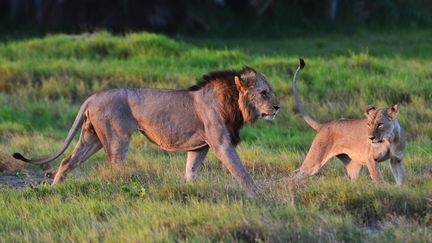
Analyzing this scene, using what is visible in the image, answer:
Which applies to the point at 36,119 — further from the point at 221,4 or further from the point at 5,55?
the point at 221,4

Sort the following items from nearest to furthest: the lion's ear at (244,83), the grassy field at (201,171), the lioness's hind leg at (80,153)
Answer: the grassy field at (201,171)
the lion's ear at (244,83)
the lioness's hind leg at (80,153)

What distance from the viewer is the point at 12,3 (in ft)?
74.3

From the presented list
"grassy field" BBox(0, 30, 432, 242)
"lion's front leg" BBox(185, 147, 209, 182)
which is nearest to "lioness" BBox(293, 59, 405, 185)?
"grassy field" BBox(0, 30, 432, 242)

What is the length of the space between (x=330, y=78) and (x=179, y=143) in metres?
5.62

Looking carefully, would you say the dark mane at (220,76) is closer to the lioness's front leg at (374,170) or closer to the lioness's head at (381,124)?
the lioness's head at (381,124)

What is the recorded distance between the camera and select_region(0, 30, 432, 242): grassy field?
19.9ft

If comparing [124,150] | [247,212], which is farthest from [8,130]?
[247,212]

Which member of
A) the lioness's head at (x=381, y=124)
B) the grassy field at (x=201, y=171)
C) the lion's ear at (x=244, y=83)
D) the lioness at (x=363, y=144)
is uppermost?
the lion's ear at (x=244, y=83)

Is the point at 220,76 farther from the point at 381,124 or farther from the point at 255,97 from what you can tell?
the point at 381,124

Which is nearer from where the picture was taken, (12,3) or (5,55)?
(5,55)

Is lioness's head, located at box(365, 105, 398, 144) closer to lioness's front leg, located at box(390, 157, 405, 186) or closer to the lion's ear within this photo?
lioness's front leg, located at box(390, 157, 405, 186)

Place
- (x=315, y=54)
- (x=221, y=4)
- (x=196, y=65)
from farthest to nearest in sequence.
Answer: (x=221, y=4) → (x=315, y=54) → (x=196, y=65)

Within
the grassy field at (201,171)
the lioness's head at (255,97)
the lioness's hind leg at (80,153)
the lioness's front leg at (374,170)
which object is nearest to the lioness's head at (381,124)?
the lioness's front leg at (374,170)

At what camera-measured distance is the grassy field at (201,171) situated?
19.9 feet
